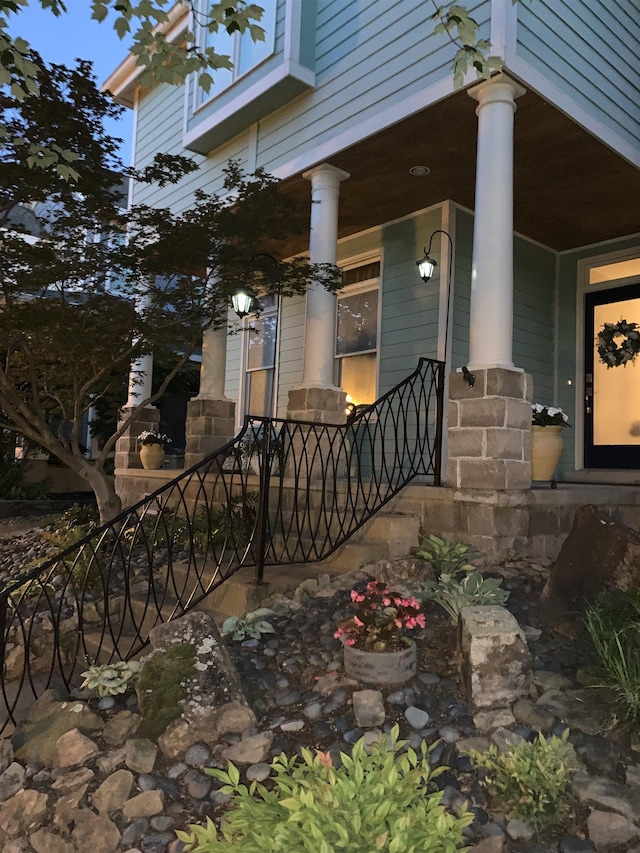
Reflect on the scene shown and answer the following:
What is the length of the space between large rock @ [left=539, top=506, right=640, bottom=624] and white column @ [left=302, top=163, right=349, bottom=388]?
2905mm

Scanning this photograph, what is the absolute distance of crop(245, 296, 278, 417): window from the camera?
336 inches

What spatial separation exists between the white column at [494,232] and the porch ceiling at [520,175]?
28 centimetres

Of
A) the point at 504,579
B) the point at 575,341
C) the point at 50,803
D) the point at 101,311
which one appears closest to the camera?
the point at 50,803

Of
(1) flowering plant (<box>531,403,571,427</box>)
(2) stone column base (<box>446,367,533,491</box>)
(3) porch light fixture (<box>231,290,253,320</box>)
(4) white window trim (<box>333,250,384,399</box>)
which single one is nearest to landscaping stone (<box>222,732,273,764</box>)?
(2) stone column base (<box>446,367,533,491</box>)

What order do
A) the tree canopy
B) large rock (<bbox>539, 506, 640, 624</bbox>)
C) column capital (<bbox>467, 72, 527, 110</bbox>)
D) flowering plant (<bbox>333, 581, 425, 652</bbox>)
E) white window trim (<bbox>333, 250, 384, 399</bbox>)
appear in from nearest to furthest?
flowering plant (<bbox>333, 581, 425, 652</bbox>) < large rock (<bbox>539, 506, 640, 624</bbox>) < column capital (<bbox>467, 72, 527, 110</bbox>) < the tree canopy < white window trim (<bbox>333, 250, 384, 399</bbox>)

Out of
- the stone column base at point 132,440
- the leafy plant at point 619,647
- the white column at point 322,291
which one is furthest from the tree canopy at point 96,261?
the leafy plant at point 619,647

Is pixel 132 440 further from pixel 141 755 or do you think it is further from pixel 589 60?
pixel 589 60

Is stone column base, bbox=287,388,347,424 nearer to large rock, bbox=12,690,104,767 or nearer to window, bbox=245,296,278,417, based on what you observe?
window, bbox=245,296,278,417

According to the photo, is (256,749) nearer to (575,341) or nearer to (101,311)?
(101,311)

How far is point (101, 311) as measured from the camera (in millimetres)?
5570

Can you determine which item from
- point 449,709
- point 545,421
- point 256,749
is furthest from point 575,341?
point 256,749

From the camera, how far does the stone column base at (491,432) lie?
165 inches

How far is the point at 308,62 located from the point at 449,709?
5.77 m

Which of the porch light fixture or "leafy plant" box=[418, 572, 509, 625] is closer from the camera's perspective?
"leafy plant" box=[418, 572, 509, 625]
